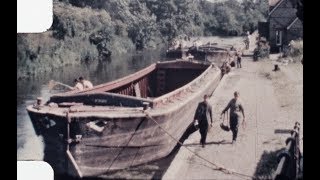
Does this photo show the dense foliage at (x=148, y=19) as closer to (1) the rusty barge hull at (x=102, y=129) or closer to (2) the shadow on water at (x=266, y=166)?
(1) the rusty barge hull at (x=102, y=129)

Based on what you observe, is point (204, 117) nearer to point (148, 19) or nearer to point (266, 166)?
point (266, 166)

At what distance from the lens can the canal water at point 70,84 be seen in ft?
26.1

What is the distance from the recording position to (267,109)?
27.6ft

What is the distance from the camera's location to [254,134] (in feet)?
26.2

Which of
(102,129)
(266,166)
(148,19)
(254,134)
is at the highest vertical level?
(148,19)

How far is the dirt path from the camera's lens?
6.85 meters

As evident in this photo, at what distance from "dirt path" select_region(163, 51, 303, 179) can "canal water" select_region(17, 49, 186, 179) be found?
94 centimetres

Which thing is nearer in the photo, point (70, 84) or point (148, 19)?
point (148, 19)

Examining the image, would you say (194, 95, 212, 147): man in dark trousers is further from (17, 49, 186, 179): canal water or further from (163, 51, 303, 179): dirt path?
(17, 49, 186, 179): canal water

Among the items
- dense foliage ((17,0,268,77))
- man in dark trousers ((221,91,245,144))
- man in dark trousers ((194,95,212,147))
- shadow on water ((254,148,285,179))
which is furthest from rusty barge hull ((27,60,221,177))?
shadow on water ((254,148,285,179))

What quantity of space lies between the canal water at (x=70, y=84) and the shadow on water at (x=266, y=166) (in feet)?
6.36

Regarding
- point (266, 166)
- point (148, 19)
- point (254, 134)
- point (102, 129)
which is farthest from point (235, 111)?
point (148, 19)

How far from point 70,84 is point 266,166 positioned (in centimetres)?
616
